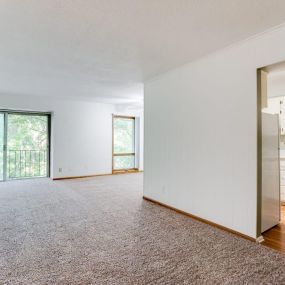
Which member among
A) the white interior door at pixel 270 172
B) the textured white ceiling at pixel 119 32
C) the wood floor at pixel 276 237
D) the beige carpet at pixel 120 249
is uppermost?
the textured white ceiling at pixel 119 32

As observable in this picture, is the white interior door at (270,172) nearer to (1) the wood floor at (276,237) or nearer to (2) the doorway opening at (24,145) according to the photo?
(1) the wood floor at (276,237)

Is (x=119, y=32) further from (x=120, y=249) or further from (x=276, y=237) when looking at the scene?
(x=276, y=237)

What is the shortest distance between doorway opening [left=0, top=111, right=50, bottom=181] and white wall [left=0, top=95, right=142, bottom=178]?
0.35 metres

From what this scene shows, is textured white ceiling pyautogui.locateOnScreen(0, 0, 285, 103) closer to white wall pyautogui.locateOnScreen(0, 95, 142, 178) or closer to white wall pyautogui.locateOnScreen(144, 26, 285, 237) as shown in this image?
white wall pyautogui.locateOnScreen(144, 26, 285, 237)

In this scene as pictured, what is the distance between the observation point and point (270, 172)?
3.04m

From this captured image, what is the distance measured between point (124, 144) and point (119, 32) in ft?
19.2

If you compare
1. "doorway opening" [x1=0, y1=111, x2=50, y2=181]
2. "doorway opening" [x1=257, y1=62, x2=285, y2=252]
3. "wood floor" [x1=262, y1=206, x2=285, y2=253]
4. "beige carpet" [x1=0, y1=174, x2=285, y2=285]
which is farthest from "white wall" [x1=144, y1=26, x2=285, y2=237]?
"doorway opening" [x1=0, y1=111, x2=50, y2=181]

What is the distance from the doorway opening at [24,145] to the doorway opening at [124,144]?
229 cm

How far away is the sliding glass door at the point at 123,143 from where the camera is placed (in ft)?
26.1

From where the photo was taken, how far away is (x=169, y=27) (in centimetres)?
242

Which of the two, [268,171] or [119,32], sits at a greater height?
[119,32]

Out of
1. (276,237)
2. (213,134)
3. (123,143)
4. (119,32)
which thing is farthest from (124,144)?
(276,237)

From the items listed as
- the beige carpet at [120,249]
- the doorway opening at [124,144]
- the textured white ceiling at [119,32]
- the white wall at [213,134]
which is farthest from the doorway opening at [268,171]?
the doorway opening at [124,144]

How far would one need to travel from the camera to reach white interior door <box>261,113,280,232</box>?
9.35 ft
